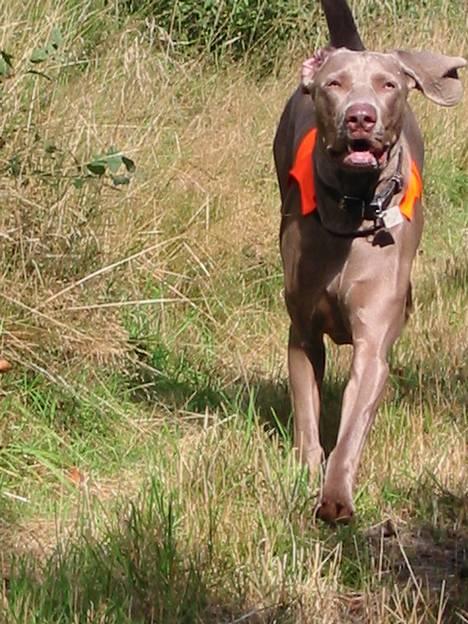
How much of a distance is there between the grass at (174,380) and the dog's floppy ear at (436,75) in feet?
3.40

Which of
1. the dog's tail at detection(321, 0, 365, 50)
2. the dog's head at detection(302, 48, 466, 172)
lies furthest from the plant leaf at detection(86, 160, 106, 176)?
the dog's tail at detection(321, 0, 365, 50)

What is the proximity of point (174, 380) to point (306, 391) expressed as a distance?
827mm

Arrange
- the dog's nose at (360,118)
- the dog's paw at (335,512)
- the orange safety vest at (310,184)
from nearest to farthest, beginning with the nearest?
the dog's paw at (335,512), the dog's nose at (360,118), the orange safety vest at (310,184)

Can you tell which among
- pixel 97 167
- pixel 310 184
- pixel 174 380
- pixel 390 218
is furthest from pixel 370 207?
pixel 174 380

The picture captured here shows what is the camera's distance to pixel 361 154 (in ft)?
14.5

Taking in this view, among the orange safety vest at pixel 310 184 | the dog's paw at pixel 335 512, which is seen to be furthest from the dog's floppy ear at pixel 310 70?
the dog's paw at pixel 335 512

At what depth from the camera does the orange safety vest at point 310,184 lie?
481 centimetres

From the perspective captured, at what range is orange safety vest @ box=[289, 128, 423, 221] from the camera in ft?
15.8

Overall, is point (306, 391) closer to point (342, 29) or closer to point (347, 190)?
point (347, 190)

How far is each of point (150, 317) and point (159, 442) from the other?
1143mm

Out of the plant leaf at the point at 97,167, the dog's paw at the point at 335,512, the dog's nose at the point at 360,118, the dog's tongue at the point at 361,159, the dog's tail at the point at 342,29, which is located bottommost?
the dog's paw at the point at 335,512

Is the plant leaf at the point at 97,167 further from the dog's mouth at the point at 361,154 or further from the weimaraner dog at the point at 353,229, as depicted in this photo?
the dog's mouth at the point at 361,154

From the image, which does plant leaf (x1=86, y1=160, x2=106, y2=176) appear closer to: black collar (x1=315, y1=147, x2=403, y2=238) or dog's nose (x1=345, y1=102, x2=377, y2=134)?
black collar (x1=315, y1=147, x2=403, y2=238)

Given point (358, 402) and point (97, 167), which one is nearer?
point (358, 402)
